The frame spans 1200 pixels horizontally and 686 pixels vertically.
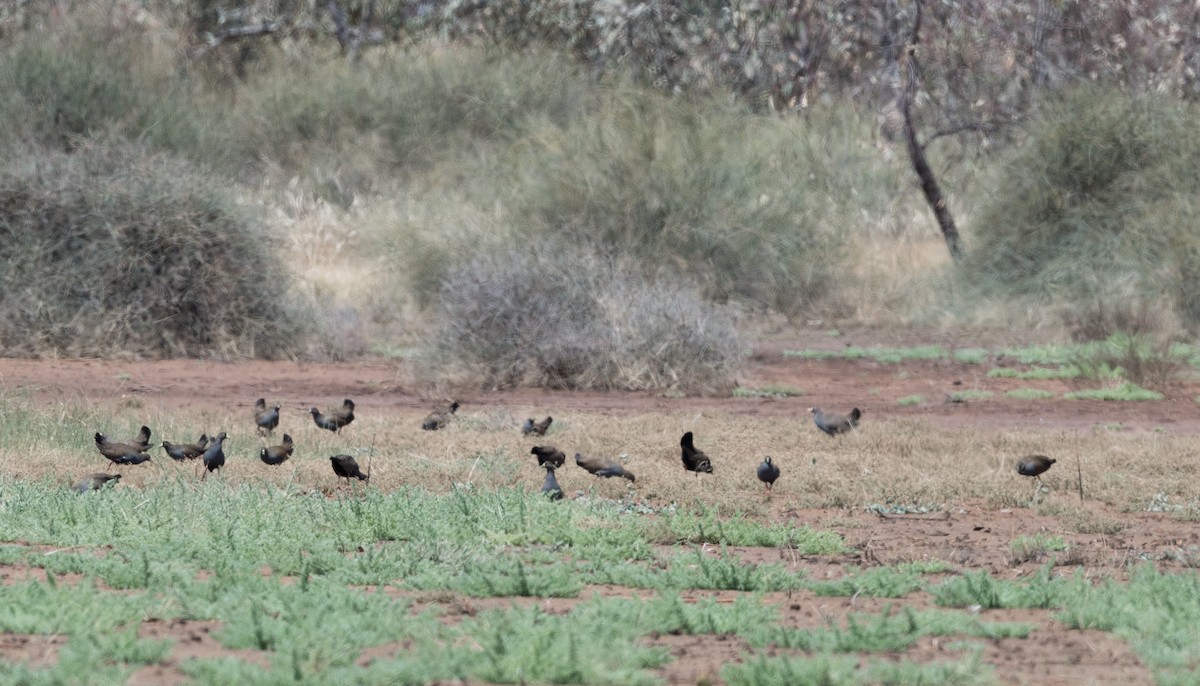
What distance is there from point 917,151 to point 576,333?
9.77 m

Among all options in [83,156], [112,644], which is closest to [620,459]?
[112,644]

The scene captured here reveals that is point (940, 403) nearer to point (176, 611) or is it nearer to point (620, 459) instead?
point (620, 459)

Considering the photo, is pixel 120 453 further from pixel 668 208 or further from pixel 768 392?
pixel 668 208

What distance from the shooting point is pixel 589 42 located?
30.7m

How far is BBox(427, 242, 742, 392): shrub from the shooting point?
16172mm

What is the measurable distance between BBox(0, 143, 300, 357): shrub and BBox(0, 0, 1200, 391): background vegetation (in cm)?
4

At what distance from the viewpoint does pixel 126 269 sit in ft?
61.9

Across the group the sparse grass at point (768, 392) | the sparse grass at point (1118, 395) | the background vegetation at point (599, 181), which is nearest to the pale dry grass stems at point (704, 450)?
the sparse grass at point (768, 392)

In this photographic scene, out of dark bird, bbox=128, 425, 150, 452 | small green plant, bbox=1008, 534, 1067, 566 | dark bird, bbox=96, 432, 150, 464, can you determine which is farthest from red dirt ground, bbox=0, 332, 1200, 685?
dark bird, bbox=128, 425, 150, 452

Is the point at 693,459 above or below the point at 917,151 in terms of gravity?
below

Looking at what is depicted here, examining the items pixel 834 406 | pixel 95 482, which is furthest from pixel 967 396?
pixel 95 482

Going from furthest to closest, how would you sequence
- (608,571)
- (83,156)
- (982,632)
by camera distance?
(83,156) < (608,571) < (982,632)

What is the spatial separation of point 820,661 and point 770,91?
844 inches

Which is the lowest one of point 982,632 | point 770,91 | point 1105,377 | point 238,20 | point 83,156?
point 982,632
